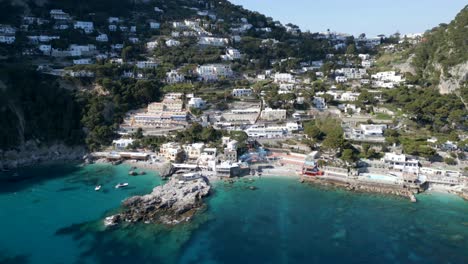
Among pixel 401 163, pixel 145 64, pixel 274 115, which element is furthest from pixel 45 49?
pixel 401 163

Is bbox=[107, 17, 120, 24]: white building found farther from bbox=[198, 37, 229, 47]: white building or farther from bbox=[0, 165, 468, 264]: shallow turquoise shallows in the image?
bbox=[0, 165, 468, 264]: shallow turquoise shallows

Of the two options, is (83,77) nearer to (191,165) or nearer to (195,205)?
(191,165)

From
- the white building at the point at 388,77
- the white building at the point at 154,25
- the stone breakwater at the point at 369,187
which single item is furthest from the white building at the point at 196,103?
the white building at the point at 154,25

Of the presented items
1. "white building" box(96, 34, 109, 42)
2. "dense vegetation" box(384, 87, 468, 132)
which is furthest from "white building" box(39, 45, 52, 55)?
"dense vegetation" box(384, 87, 468, 132)

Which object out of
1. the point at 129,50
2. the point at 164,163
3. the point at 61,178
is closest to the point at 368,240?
the point at 164,163

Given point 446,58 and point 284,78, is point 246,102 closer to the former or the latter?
point 284,78
